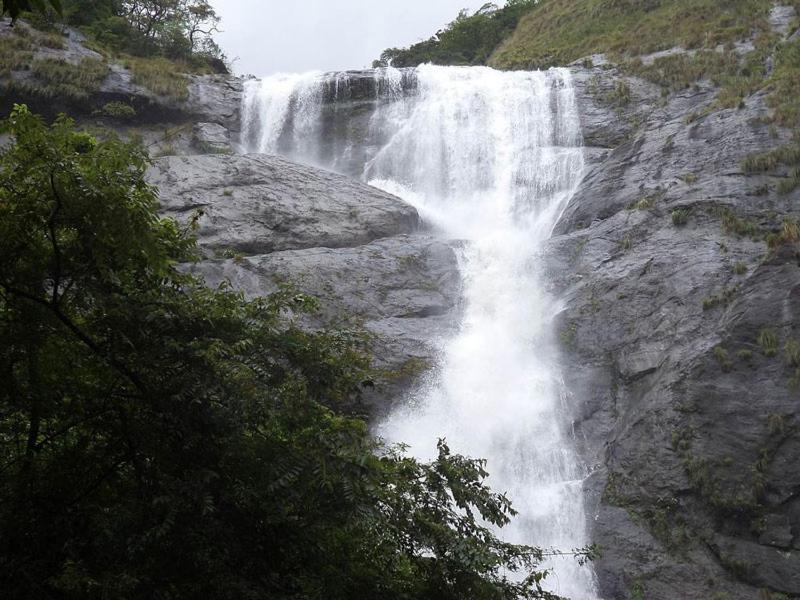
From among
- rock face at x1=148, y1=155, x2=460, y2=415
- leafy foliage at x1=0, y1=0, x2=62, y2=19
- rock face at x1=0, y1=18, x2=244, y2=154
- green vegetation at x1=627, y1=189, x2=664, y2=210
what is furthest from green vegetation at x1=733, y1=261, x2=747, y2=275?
rock face at x1=0, y1=18, x2=244, y2=154

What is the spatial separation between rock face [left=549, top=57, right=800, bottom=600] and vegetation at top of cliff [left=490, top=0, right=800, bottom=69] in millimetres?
8373

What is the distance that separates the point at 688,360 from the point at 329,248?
9238mm

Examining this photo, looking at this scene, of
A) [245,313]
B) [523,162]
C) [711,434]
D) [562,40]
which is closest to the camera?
[245,313]

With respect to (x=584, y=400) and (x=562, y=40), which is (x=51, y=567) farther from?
(x=562, y=40)

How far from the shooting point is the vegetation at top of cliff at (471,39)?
4131 cm

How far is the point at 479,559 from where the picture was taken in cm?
568

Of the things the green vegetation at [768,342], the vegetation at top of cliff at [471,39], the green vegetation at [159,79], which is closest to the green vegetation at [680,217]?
the green vegetation at [768,342]

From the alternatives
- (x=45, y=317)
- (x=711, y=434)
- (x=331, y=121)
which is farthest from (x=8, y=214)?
(x=331, y=121)

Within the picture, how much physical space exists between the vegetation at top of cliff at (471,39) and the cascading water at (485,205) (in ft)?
→ 44.5

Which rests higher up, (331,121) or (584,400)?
(331,121)

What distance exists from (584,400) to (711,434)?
264 centimetres

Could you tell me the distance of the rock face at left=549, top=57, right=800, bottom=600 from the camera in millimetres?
11297

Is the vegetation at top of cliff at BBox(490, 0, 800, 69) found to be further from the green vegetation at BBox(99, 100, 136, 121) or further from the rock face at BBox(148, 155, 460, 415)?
the green vegetation at BBox(99, 100, 136, 121)

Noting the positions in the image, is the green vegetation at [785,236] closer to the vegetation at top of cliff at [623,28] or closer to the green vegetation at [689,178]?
the green vegetation at [689,178]
